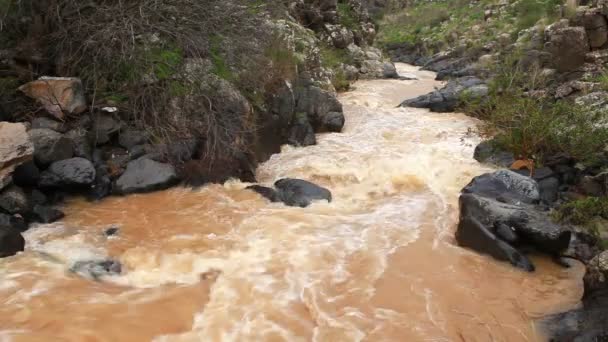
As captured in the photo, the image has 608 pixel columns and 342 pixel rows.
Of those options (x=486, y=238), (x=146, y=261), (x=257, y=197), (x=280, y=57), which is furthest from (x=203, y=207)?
→ (x=280, y=57)

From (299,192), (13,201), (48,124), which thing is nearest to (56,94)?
(48,124)

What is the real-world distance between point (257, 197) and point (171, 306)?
271cm

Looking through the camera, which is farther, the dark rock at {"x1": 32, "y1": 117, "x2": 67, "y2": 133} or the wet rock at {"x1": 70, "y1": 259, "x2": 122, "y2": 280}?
the dark rock at {"x1": 32, "y1": 117, "x2": 67, "y2": 133}

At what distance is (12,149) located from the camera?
5715 millimetres

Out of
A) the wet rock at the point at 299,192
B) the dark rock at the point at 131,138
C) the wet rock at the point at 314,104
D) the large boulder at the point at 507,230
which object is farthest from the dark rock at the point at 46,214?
the wet rock at the point at 314,104

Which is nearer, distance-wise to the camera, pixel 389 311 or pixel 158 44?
pixel 389 311

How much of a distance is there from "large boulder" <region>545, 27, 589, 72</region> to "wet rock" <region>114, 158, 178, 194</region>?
29.4 ft

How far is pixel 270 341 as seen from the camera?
155 inches

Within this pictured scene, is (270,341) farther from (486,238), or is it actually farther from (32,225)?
(32,225)

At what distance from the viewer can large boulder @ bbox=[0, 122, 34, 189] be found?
5.64 m

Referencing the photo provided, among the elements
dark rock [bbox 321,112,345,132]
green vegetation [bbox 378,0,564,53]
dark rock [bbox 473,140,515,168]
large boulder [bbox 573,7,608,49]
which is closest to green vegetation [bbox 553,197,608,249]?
dark rock [bbox 473,140,515,168]

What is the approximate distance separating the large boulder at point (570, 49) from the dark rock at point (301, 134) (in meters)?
5.96

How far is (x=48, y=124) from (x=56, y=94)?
436mm

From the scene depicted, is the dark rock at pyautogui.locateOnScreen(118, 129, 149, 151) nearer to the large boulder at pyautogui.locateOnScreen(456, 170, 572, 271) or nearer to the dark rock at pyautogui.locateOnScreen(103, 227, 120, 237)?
the dark rock at pyautogui.locateOnScreen(103, 227, 120, 237)
